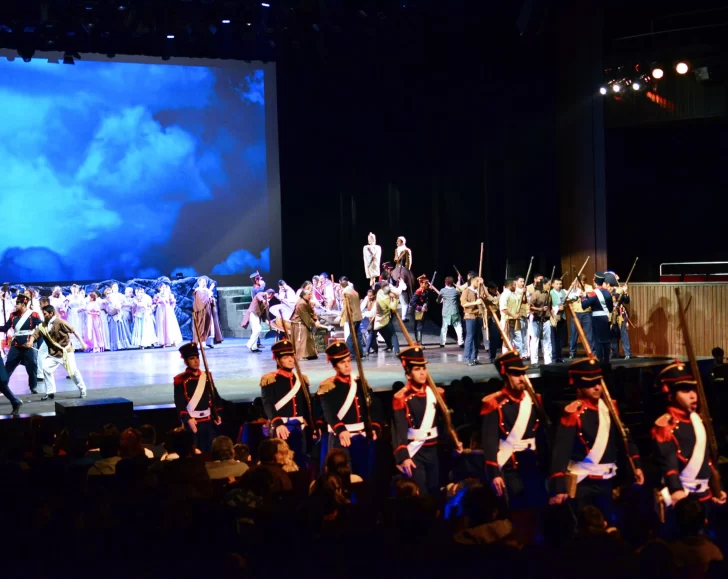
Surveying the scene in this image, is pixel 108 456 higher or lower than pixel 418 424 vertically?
lower

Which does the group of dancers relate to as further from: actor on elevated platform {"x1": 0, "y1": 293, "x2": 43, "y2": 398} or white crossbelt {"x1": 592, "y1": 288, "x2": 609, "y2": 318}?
white crossbelt {"x1": 592, "y1": 288, "x2": 609, "y2": 318}

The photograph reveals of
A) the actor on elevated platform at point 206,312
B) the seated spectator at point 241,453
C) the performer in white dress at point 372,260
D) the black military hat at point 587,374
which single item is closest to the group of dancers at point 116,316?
the actor on elevated platform at point 206,312

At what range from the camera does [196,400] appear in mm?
8289

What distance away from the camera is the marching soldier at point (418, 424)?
6.48m

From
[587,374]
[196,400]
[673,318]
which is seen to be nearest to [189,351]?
[196,400]

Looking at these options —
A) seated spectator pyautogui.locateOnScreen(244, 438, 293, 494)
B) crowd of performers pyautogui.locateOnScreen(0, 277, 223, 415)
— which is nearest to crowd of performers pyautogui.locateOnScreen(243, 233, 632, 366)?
crowd of performers pyautogui.locateOnScreen(0, 277, 223, 415)

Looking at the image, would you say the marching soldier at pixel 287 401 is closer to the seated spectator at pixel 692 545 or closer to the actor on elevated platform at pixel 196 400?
the actor on elevated platform at pixel 196 400

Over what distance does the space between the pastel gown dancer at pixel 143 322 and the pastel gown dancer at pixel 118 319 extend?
13cm

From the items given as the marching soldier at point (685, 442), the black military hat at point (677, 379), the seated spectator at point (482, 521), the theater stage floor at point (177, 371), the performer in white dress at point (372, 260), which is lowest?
the theater stage floor at point (177, 371)

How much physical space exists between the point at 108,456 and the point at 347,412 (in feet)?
5.95

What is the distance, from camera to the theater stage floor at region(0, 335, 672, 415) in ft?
38.4

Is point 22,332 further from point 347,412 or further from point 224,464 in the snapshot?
point 224,464

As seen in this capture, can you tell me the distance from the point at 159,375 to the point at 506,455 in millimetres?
8874

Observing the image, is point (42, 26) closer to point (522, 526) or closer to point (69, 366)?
point (69, 366)
